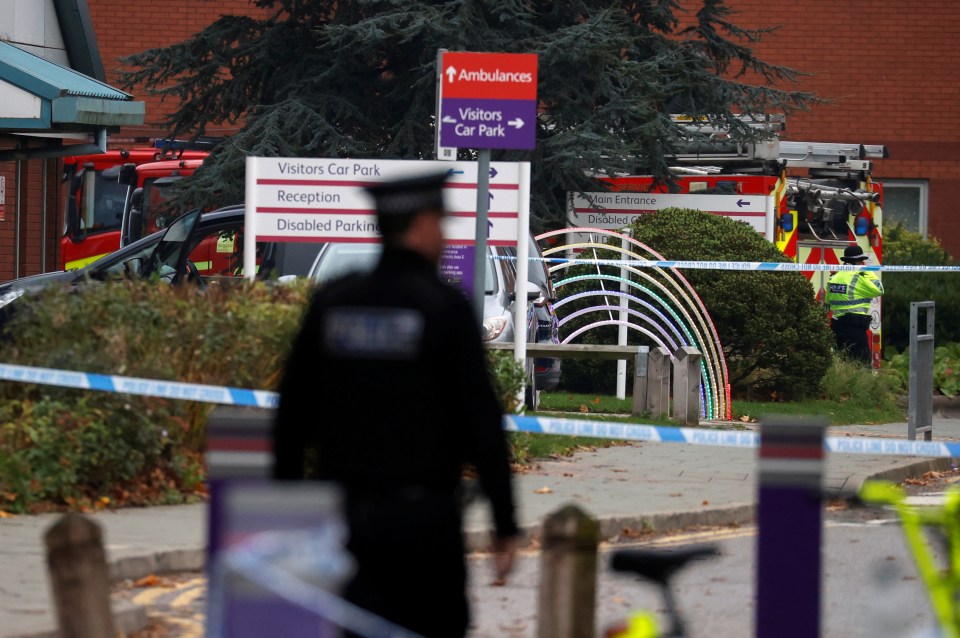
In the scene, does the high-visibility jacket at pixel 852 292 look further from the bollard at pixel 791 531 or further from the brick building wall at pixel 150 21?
the bollard at pixel 791 531

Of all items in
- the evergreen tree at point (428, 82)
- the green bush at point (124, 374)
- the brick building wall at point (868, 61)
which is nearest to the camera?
the green bush at point (124, 374)

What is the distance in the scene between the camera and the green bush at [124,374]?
8.94 metres

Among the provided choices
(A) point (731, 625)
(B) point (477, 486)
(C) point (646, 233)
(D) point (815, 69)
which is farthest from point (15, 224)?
(B) point (477, 486)

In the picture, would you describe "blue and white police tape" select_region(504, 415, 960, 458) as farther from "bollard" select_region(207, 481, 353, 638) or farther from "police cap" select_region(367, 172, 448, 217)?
"bollard" select_region(207, 481, 353, 638)

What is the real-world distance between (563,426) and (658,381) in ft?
24.9

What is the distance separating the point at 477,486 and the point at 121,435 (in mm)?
5425

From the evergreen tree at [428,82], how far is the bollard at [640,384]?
6.54 m

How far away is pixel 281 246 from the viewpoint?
14.8m

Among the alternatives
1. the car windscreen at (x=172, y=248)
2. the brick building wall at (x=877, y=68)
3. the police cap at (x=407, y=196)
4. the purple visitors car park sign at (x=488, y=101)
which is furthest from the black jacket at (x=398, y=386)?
the brick building wall at (x=877, y=68)

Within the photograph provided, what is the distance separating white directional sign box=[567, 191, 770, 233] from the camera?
2098 cm

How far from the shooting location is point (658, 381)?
48.9 feet

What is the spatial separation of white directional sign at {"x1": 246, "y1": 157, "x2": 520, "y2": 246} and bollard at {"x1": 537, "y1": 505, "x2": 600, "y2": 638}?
813 cm

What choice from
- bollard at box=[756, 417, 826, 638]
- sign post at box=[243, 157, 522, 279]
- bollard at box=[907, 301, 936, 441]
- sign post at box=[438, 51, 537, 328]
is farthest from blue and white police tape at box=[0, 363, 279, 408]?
bollard at box=[907, 301, 936, 441]

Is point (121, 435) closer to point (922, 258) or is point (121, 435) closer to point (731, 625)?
point (731, 625)
